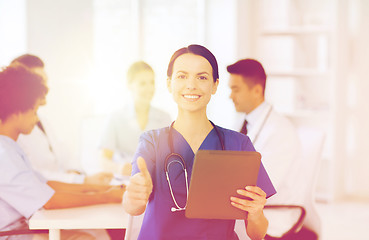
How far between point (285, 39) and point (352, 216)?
2.02 metres

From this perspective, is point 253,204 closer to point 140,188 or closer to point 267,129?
point 140,188

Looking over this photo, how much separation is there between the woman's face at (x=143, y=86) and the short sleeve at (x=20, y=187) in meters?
1.30

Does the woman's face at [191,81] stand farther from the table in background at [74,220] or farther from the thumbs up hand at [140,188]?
the table in background at [74,220]

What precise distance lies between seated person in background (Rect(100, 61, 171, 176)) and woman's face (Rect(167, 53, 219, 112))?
5.55ft

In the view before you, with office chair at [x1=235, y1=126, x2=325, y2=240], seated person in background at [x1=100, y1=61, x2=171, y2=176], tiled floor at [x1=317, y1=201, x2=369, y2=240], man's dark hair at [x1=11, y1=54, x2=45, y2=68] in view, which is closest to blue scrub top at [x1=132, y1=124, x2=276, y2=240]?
office chair at [x1=235, y1=126, x2=325, y2=240]

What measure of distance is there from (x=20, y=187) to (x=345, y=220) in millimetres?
3534

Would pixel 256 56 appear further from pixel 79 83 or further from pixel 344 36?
A: pixel 79 83

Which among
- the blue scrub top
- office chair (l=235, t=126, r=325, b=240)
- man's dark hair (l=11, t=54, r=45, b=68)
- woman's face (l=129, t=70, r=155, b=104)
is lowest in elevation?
office chair (l=235, t=126, r=325, b=240)

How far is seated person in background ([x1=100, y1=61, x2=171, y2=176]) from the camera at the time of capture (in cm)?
302

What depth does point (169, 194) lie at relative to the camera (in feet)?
4.37

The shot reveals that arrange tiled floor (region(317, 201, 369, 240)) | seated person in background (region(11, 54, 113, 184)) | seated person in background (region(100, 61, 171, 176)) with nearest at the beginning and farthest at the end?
seated person in background (region(11, 54, 113, 184)) → seated person in background (region(100, 61, 171, 176)) → tiled floor (region(317, 201, 369, 240))

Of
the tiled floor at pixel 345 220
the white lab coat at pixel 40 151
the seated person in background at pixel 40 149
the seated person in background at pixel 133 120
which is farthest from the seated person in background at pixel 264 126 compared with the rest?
the tiled floor at pixel 345 220

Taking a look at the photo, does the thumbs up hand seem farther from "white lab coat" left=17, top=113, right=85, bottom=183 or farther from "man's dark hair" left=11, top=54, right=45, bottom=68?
"man's dark hair" left=11, top=54, right=45, bottom=68

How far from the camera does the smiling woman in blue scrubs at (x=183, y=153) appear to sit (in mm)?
1292
